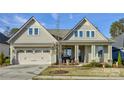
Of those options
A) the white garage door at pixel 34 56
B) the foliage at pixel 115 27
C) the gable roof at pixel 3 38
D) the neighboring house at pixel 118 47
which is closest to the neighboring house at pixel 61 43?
the white garage door at pixel 34 56

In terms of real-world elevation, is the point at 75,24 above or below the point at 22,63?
above

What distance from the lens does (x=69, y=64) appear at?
2788 centimetres

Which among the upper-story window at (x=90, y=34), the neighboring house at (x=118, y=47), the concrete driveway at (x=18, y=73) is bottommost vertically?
the concrete driveway at (x=18, y=73)

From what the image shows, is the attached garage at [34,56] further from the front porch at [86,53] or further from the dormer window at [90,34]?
the dormer window at [90,34]

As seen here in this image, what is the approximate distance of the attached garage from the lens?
28.7 m

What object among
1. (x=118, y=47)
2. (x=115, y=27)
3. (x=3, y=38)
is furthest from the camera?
(x=115, y=27)

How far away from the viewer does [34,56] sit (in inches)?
1139

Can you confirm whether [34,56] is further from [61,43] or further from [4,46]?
[4,46]

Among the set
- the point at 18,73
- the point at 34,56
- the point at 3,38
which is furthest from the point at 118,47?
the point at 18,73

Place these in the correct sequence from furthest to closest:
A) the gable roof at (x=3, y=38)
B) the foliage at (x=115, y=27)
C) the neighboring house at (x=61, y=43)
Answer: the foliage at (x=115, y=27) → the gable roof at (x=3, y=38) → the neighboring house at (x=61, y=43)

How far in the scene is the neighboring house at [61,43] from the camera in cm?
2925
